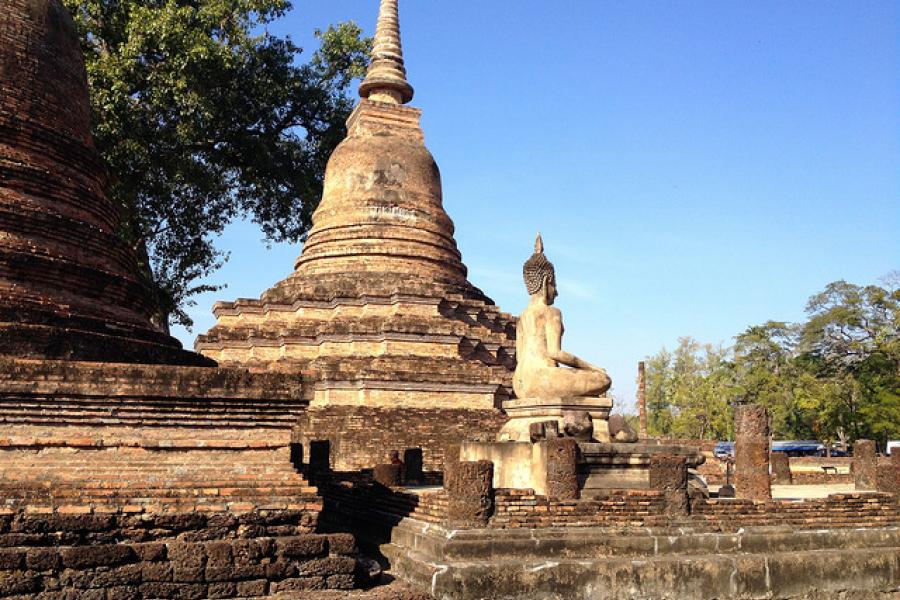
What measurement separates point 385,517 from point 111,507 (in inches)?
166

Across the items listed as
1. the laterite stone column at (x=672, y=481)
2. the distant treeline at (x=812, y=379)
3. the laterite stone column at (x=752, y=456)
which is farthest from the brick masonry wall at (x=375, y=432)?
the distant treeline at (x=812, y=379)

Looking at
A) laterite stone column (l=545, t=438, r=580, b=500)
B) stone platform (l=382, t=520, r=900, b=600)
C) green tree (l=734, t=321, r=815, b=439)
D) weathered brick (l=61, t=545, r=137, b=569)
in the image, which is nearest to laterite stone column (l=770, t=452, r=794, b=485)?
stone platform (l=382, t=520, r=900, b=600)

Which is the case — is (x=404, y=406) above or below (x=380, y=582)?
above

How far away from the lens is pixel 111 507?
705 centimetres

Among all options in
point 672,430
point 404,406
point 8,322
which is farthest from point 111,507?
point 672,430

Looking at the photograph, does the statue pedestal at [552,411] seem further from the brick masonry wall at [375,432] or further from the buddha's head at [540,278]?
the brick masonry wall at [375,432]

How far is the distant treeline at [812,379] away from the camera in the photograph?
41094 mm

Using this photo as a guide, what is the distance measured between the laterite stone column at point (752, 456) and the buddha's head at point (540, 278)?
294cm

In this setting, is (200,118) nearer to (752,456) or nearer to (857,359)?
(752,456)

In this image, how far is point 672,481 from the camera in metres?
9.43

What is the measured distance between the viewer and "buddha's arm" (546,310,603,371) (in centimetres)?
1102

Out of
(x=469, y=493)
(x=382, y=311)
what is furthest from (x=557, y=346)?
(x=382, y=311)

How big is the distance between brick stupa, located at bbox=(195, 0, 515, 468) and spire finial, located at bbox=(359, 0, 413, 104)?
4cm

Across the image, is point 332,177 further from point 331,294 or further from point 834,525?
point 834,525
